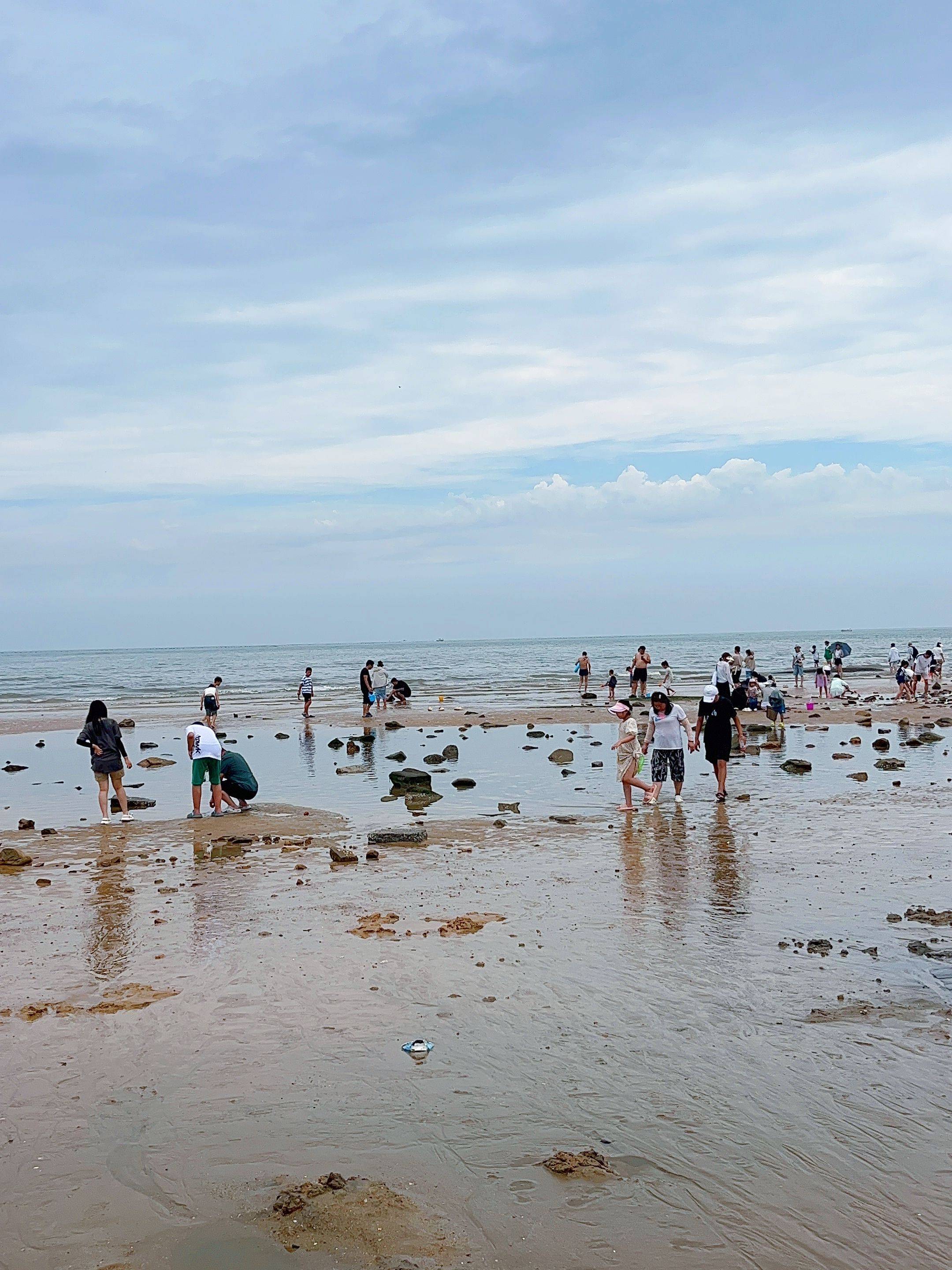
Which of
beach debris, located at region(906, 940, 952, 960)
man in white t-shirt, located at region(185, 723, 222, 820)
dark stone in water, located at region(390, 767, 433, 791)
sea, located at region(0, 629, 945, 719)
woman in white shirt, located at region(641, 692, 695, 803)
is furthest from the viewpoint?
sea, located at region(0, 629, 945, 719)

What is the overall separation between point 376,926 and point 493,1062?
353cm

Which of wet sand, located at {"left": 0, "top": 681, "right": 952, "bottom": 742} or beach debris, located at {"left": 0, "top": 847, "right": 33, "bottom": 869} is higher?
beach debris, located at {"left": 0, "top": 847, "right": 33, "bottom": 869}

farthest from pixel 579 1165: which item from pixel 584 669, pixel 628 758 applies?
pixel 584 669

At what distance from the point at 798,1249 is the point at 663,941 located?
15.9ft

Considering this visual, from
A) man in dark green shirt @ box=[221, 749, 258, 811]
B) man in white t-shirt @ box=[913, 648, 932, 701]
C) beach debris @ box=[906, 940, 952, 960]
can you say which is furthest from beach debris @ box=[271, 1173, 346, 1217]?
man in white t-shirt @ box=[913, 648, 932, 701]

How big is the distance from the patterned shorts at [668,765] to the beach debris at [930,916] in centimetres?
750

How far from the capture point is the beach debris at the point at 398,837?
15.1 m

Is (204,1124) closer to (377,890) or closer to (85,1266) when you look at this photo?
(85,1266)

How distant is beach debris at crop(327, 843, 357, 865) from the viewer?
45.0 feet

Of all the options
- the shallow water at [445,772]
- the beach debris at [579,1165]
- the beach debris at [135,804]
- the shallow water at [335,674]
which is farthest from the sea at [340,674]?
the beach debris at [579,1165]

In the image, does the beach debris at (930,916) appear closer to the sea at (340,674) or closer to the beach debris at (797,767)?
the beach debris at (797,767)

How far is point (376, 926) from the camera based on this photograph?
10617 millimetres

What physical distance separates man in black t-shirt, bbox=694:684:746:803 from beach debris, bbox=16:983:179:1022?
11.3 metres

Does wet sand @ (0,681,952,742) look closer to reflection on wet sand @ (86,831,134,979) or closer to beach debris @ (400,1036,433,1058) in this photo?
reflection on wet sand @ (86,831,134,979)
